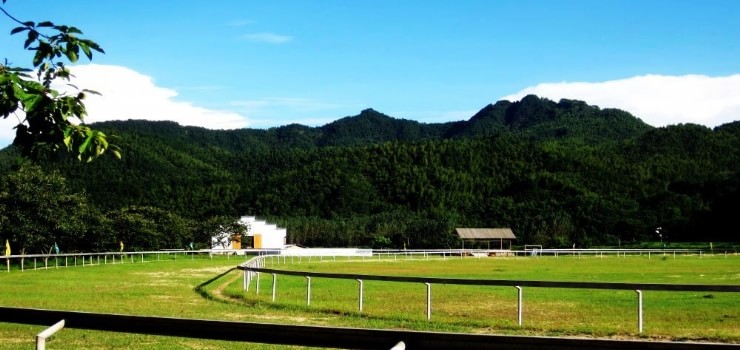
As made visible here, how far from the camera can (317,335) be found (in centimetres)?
676

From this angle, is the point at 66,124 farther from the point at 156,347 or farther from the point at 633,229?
the point at 633,229

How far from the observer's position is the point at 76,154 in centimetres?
620

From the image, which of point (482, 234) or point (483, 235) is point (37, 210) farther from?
point (482, 234)

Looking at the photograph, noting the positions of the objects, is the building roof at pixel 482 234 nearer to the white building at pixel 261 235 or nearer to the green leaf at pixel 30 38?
the white building at pixel 261 235

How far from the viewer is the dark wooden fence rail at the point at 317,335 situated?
19.0 ft

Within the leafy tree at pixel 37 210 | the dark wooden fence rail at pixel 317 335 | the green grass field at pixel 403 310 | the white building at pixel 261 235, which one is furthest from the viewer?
the white building at pixel 261 235

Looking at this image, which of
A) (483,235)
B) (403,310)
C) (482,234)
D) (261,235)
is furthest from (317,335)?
(482,234)

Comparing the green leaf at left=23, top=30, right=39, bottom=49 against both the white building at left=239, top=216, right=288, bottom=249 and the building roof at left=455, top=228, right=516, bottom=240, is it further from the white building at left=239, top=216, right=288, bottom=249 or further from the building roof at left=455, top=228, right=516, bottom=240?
the building roof at left=455, top=228, right=516, bottom=240

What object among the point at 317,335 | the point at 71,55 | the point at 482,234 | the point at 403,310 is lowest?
the point at 482,234

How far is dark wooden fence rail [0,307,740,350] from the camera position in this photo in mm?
5777

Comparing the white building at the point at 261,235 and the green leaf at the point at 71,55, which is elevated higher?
the green leaf at the point at 71,55

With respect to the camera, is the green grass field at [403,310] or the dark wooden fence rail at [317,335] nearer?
the dark wooden fence rail at [317,335]

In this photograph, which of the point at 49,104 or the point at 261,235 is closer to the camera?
the point at 49,104

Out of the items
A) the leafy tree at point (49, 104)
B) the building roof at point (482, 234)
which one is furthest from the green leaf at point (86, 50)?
the building roof at point (482, 234)
